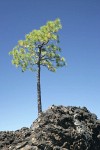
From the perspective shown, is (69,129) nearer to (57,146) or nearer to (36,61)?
(57,146)

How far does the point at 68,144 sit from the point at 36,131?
4.35 feet

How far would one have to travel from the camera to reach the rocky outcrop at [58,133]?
11.0 m

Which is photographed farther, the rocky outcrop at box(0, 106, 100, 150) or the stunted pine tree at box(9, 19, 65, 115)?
the stunted pine tree at box(9, 19, 65, 115)

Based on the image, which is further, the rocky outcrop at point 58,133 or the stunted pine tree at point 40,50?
the stunted pine tree at point 40,50

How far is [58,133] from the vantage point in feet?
36.8

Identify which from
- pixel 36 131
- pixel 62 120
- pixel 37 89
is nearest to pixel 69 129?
pixel 62 120

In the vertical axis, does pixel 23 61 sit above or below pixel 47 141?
above

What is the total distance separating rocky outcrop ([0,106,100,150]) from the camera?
11.0 meters

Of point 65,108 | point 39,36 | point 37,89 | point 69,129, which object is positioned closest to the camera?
point 69,129

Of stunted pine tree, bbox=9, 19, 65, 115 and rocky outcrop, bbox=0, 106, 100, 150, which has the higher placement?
stunted pine tree, bbox=9, 19, 65, 115

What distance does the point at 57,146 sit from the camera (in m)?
10.8

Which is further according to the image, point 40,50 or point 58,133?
point 40,50

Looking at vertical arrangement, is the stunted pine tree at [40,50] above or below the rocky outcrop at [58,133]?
above

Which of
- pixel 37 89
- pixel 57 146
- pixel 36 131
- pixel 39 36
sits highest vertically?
pixel 39 36
